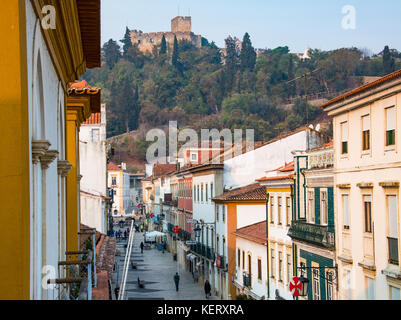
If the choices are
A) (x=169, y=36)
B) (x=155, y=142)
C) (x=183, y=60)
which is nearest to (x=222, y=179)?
(x=155, y=142)

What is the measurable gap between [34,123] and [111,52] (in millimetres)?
152235

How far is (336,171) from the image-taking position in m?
20.0

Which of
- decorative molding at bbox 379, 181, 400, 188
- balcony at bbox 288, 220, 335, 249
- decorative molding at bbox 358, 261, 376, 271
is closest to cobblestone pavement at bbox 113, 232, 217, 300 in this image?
balcony at bbox 288, 220, 335, 249

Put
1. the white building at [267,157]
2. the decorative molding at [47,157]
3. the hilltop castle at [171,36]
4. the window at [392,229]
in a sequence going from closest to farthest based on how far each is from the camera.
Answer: the decorative molding at [47,157] < the window at [392,229] < the white building at [267,157] < the hilltop castle at [171,36]

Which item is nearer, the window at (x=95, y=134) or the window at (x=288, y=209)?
the window at (x=288, y=209)

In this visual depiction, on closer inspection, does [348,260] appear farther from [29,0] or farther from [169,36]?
[169,36]

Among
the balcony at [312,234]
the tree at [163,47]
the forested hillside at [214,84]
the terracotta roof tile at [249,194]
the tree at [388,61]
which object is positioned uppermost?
the tree at [163,47]

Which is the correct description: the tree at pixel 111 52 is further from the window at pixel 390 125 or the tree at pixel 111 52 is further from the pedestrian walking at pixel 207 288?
the window at pixel 390 125

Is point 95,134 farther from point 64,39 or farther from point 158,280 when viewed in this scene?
point 64,39

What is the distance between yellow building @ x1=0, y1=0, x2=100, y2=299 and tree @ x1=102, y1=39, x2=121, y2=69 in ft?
467

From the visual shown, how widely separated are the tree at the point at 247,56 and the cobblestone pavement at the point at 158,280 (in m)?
67.8

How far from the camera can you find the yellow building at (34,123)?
4.04 m

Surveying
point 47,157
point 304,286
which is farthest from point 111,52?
point 47,157

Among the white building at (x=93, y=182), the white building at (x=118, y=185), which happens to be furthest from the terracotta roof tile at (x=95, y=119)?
the white building at (x=118, y=185)
